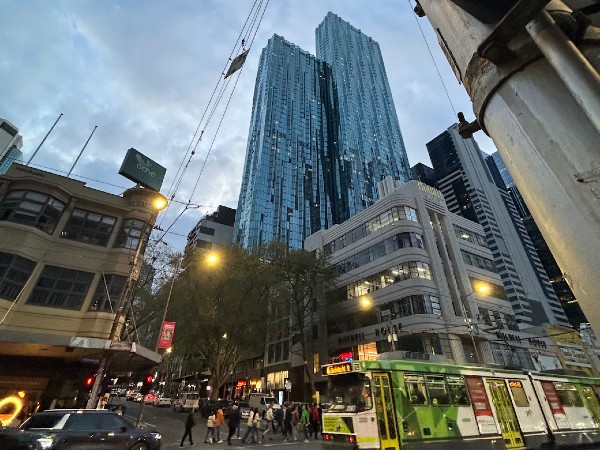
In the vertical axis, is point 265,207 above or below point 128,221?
above

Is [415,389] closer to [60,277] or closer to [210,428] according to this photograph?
[210,428]

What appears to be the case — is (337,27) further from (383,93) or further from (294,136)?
(294,136)

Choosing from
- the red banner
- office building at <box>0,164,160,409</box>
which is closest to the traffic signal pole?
office building at <box>0,164,160,409</box>

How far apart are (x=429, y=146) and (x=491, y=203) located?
43.3 metres

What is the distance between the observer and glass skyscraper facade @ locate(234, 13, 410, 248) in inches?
3698

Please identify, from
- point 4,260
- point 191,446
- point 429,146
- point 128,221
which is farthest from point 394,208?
point 429,146

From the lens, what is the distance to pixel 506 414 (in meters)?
12.6

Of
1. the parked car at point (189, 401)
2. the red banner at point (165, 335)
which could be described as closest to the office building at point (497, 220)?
the parked car at point (189, 401)

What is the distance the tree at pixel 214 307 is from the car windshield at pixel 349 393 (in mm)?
19727

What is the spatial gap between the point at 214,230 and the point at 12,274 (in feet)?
257

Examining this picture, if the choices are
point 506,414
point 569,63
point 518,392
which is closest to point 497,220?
point 518,392

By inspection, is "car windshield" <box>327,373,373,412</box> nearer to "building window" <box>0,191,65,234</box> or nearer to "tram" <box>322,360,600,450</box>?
"tram" <box>322,360,600,450</box>

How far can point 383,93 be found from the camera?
475 feet

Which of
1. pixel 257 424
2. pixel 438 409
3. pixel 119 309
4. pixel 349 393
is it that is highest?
pixel 119 309
